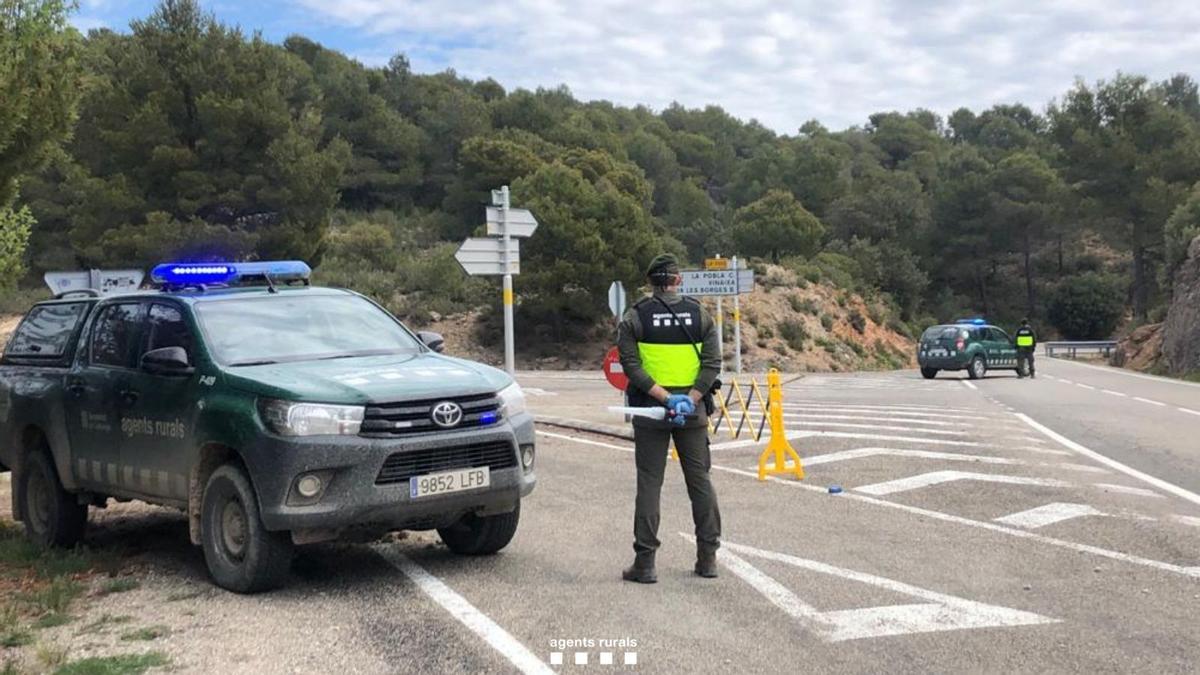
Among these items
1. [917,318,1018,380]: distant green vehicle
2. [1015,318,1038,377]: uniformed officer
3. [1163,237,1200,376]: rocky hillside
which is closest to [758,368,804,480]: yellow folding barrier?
[917,318,1018,380]: distant green vehicle

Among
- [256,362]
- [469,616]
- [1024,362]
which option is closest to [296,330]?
[256,362]

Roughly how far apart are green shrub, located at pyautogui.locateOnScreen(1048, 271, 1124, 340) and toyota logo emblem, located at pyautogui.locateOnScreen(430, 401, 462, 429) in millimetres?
72381

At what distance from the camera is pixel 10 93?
6.47 meters

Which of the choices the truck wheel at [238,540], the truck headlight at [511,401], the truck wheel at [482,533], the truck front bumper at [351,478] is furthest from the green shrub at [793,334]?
the truck wheel at [238,540]

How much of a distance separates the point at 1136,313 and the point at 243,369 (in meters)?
63.7

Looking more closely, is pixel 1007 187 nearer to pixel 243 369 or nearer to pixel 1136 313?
pixel 1136 313

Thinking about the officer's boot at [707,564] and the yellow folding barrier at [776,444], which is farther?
the yellow folding barrier at [776,444]

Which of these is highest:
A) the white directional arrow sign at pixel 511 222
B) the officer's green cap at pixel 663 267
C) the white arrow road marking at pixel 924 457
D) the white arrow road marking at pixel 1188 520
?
Result: the white directional arrow sign at pixel 511 222

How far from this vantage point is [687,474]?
6234mm

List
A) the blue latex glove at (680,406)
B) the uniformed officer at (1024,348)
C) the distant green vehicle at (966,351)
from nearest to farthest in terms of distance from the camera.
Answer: the blue latex glove at (680,406) < the uniformed officer at (1024,348) < the distant green vehicle at (966,351)

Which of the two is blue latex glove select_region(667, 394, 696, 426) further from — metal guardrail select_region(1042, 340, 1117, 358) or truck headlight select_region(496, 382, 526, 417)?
metal guardrail select_region(1042, 340, 1117, 358)

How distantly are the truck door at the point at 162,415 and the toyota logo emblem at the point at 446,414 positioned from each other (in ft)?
4.95

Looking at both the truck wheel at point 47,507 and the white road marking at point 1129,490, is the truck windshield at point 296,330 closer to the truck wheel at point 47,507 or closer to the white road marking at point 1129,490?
the truck wheel at point 47,507

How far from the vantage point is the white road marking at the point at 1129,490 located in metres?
9.19
